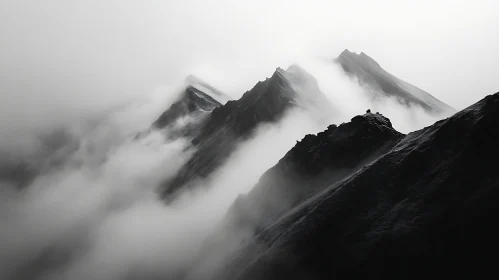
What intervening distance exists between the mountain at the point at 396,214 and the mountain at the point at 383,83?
9337 centimetres

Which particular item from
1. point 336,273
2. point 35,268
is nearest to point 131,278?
point 336,273

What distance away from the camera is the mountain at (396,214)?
1916cm

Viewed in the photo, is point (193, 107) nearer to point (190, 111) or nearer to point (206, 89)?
point (190, 111)

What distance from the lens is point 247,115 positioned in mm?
84875

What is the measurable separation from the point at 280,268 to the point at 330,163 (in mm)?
15873

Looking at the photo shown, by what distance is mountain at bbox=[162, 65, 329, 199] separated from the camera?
8488cm

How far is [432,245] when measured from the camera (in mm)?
19984

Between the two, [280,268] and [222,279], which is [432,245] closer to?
[280,268]

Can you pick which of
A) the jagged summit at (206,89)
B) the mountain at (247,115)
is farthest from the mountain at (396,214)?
the jagged summit at (206,89)

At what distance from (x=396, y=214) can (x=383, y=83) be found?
11218 cm

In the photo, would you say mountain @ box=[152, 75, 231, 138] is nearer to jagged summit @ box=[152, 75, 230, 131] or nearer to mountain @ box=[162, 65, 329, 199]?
jagged summit @ box=[152, 75, 230, 131]

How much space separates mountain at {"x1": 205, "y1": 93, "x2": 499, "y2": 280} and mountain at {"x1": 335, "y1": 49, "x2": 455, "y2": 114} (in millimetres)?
93371

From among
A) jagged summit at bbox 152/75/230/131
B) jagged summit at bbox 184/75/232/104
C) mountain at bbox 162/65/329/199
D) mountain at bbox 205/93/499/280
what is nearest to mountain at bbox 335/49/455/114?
mountain at bbox 162/65/329/199

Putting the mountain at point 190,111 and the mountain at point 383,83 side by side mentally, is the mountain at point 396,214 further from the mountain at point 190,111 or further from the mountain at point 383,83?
the mountain at point 383,83
